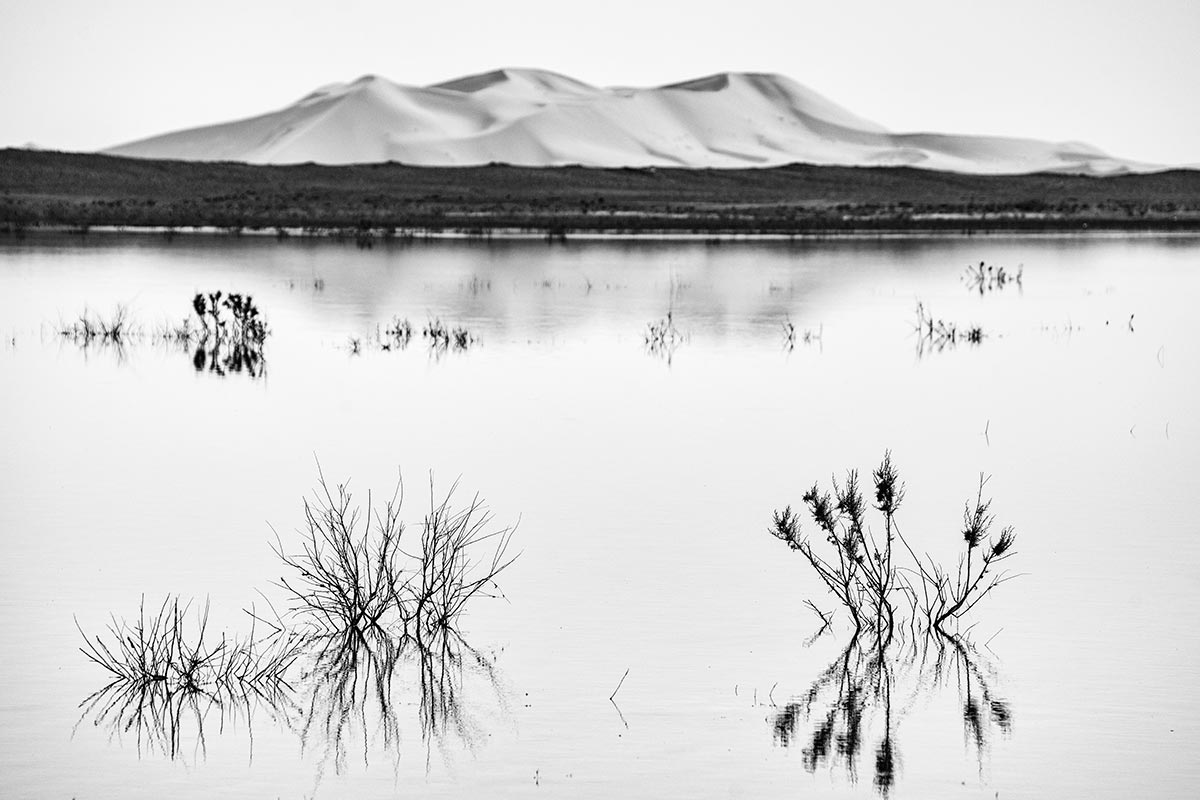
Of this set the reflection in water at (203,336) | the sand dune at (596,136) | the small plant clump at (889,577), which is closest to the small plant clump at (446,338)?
the reflection in water at (203,336)

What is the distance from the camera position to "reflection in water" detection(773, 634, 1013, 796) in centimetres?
623

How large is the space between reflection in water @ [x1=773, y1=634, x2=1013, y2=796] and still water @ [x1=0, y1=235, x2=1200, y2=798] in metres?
0.02

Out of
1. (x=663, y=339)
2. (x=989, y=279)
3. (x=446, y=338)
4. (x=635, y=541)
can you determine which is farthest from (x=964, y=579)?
(x=989, y=279)

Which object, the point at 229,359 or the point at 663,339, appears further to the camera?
the point at 663,339

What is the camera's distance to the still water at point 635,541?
6.16 m

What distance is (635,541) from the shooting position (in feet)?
31.3

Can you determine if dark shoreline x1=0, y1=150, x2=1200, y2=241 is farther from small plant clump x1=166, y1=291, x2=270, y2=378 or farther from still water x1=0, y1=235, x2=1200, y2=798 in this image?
still water x1=0, y1=235, x2=1200, y2=798

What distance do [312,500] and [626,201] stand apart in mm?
79188

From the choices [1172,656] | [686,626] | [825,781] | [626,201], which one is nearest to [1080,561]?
[1172,656]

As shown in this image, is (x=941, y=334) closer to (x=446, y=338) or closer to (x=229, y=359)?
(x=446, y=338)

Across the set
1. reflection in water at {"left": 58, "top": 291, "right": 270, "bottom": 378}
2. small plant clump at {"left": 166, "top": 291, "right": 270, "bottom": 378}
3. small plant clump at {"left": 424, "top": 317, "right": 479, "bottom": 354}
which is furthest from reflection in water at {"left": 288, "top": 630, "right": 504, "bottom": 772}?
small plant clump at {"left": 424, "top": 317, "right": 479, "bottom": 354}

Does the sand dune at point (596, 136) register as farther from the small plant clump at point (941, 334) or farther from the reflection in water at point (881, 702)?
the reflection in water at point (881, 702)

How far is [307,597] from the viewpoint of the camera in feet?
26.4

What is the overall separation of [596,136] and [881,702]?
177074 millimetres
